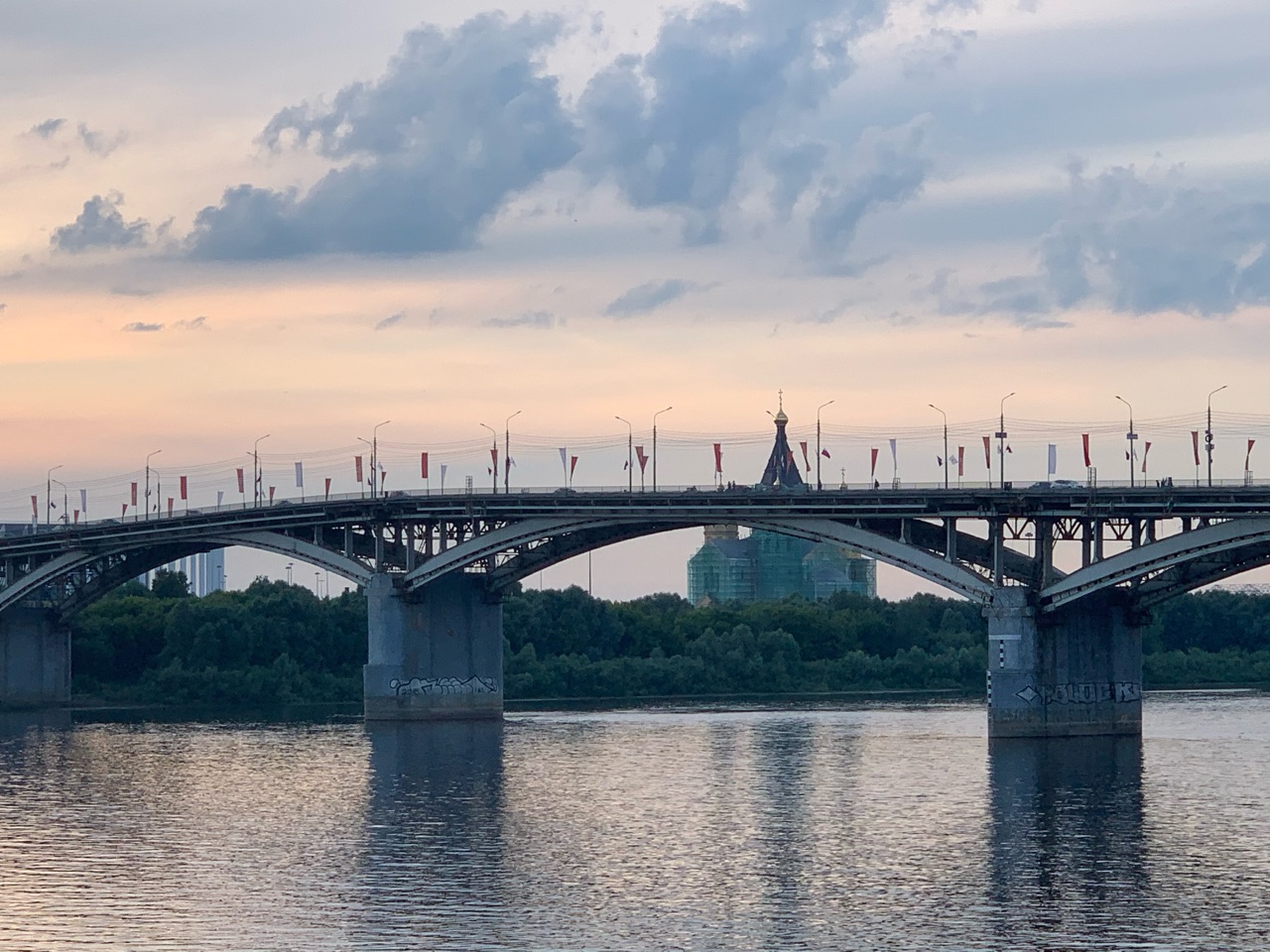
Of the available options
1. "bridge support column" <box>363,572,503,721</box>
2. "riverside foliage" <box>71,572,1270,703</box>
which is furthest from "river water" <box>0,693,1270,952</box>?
"riverside foliage" <box>71,572,1270,703</box>

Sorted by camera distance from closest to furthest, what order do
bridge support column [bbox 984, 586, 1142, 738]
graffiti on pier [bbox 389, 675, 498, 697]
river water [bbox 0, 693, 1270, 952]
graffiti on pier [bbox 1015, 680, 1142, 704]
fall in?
river water [bbox 0, 693, 1270, 952]
bridge support column [bbox 984, 586, 1142, 738]
graffiti on pier [bbox 1015, 680, 1142, 704]
graffiti on pier [bbox 389, 675, 498, 697]

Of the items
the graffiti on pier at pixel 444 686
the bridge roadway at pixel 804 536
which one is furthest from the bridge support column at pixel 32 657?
the graffiti on pier at pixel 444 686

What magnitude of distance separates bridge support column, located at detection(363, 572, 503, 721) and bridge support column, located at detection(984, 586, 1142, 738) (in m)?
34.8

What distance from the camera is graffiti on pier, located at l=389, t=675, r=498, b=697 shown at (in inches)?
4690

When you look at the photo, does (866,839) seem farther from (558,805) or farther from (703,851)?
(558,805)

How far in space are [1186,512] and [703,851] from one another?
38.0 m

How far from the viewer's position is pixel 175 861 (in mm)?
56750

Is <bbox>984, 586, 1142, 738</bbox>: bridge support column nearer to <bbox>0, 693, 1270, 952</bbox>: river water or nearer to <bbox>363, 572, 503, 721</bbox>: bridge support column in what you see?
<bbox>0, 693, 1270, 952</bbox>: river water

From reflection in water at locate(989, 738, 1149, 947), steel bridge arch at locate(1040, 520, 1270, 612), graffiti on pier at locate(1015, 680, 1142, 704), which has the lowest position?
reflection in water at locate(989, 738, 1149, 947)

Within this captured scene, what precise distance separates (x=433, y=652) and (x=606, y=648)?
53.9m

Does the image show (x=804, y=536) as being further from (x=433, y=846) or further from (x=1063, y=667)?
(x=433, y=846)

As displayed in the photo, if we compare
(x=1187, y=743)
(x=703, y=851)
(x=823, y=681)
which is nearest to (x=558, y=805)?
(x=703, y=851)

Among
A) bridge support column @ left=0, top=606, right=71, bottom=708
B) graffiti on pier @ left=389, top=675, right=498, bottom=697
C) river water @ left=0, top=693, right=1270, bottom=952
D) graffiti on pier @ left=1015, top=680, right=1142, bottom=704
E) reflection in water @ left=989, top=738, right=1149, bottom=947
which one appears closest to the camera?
river water @ left=0, top=693, right=1270, bottom=952

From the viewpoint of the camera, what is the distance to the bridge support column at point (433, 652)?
119 metres
